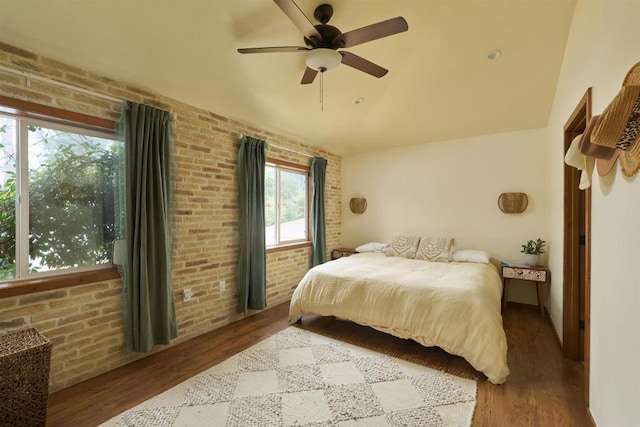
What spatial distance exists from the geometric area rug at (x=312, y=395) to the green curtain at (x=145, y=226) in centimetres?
64

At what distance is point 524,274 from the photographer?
336 centimetres

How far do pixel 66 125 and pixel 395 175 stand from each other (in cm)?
419

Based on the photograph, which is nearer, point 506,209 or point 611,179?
point 611,179

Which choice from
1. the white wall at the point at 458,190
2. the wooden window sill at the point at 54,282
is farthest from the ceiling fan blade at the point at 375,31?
the white wall at the point at 458,190

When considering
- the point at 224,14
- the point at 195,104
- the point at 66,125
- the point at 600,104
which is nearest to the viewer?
the point at 600,104

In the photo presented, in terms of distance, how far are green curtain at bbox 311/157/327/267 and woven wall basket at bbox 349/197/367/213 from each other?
0.83 metres

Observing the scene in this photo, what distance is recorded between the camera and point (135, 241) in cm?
231

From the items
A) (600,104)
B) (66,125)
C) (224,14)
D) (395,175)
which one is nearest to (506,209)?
(395,175)

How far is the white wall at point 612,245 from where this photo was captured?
1174mm

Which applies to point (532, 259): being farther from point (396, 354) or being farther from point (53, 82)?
point (53, 82)

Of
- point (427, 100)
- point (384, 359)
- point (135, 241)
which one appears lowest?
point (384, 359)

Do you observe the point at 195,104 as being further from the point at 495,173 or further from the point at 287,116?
the point at 495,173

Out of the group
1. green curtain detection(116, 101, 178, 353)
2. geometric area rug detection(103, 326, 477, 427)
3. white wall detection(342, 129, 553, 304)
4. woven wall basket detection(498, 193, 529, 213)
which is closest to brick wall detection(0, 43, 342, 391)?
green curtain detection(116, 101, 178, 353)

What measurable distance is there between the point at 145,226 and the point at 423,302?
2458 mm
